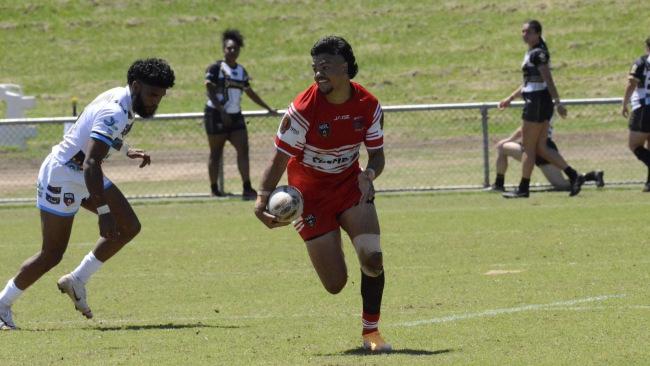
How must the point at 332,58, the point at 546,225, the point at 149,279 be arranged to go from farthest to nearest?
the point at 546,225 → the point at 149,279 → the point at 332,58

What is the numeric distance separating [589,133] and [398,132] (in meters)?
3.78

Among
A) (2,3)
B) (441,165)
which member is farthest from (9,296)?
(2,3)

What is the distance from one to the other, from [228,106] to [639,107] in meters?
5.49

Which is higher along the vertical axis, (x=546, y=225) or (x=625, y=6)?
(x=546, y=225)

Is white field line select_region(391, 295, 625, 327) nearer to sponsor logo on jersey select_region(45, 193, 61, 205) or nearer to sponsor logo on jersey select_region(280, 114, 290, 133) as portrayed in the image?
sponsor logo on jersey select_region(280, 114, 290, 133)

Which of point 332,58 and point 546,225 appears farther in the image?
point 546,225

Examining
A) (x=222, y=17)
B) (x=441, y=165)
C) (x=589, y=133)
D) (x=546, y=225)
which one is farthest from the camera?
(x=222, y=17)

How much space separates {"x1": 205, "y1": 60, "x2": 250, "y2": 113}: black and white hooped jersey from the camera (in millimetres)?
20469

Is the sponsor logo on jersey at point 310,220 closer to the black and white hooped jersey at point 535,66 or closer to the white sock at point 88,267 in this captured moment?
the white sock at point 88,267

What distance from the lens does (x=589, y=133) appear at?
29.8 metres

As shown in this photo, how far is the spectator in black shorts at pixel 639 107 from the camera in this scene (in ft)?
64.3

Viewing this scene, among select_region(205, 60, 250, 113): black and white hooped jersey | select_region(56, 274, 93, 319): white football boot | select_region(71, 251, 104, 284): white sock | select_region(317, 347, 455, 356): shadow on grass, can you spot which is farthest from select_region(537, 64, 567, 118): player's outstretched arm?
select_region(317, 347, 455, 356): shadow on grass

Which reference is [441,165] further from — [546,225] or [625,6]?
[625,6]

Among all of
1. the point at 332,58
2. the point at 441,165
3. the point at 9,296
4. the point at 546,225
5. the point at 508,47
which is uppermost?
the point at 332,58
